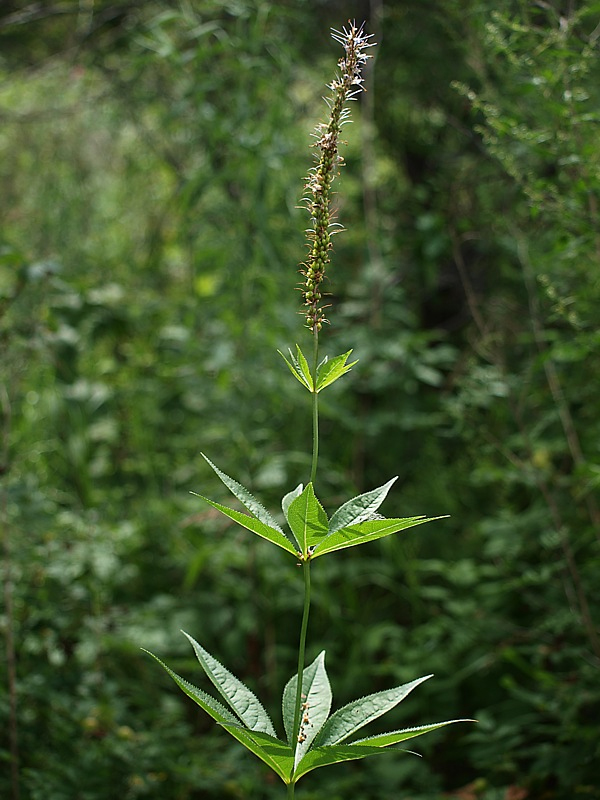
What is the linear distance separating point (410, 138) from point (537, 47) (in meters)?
1.69

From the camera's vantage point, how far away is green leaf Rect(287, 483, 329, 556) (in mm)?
852

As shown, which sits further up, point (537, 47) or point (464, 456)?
point (537, 47)

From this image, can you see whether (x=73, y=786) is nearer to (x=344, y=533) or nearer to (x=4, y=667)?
(x=4, y=667)

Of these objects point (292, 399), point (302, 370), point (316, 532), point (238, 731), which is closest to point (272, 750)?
point (238, 731)

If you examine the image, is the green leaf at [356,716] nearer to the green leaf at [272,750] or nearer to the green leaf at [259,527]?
the green leaf at [272,750]

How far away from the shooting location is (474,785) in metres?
1.76

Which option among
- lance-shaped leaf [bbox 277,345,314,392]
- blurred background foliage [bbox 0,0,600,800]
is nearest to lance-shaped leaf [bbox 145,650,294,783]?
lance-shaped leaf [bbox 277,345,314,392]

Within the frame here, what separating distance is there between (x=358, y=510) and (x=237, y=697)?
0.27 m

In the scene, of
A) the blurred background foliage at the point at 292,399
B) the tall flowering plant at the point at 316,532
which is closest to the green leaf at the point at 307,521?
the tall flowering plant at the point at 316,532

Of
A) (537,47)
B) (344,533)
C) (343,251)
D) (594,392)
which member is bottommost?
(343,251)

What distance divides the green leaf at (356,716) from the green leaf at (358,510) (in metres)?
0.19

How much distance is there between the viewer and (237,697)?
0.96m

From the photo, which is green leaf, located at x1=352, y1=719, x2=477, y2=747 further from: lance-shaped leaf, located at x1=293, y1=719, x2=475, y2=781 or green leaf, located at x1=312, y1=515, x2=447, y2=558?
green leaf, located at x1=312, y1=515, x2=447, y2=558

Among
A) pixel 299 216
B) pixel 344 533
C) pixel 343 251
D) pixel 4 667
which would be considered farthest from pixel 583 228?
pixel 343 251
